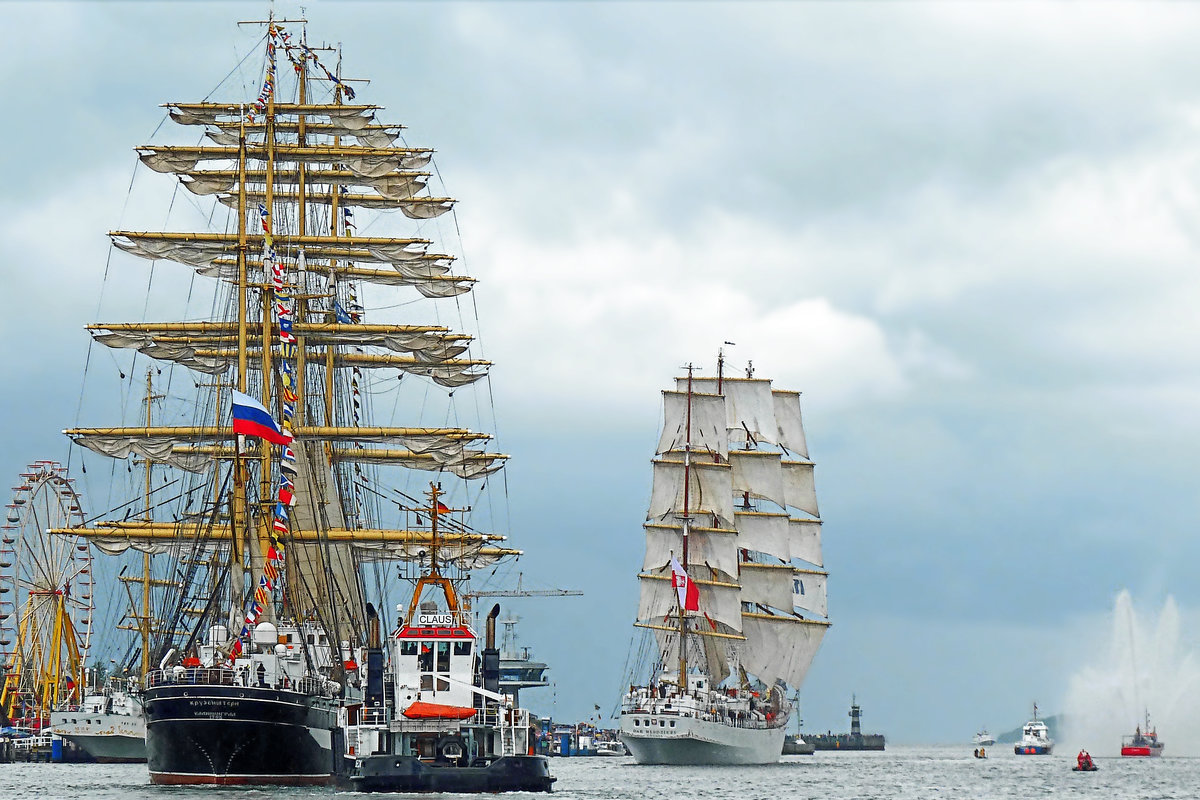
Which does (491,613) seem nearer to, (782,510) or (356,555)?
(356,555)

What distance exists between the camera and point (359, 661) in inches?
3981

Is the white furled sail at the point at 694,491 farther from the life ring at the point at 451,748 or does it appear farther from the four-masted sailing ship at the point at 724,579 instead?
the life ring at the point at 451,748

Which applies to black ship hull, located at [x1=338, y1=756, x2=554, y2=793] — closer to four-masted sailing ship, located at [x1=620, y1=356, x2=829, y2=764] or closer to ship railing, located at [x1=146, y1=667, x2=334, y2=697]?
ship railing, located at [x1=146, y1=667, x2=334, y2=697]

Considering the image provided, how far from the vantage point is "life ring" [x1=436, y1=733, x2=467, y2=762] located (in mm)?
71812

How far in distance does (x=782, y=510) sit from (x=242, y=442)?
258 ft

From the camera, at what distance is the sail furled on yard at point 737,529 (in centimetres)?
16112

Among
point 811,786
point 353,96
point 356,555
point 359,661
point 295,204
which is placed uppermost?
point 353,96

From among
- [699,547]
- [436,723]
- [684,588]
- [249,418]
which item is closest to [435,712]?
[436,723]

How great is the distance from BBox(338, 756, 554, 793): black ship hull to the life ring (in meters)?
0.51

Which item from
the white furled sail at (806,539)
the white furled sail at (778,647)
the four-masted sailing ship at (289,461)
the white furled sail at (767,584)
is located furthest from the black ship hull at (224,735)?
the white furled sail at (806,539)

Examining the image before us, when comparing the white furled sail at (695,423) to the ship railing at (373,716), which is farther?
the white furled sail at (695,423)

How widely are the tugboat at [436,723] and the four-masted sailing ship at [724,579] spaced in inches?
2794

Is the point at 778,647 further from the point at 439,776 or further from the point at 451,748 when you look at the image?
the point at 439,776

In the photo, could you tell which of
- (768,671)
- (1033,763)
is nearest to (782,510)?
(768,671)
